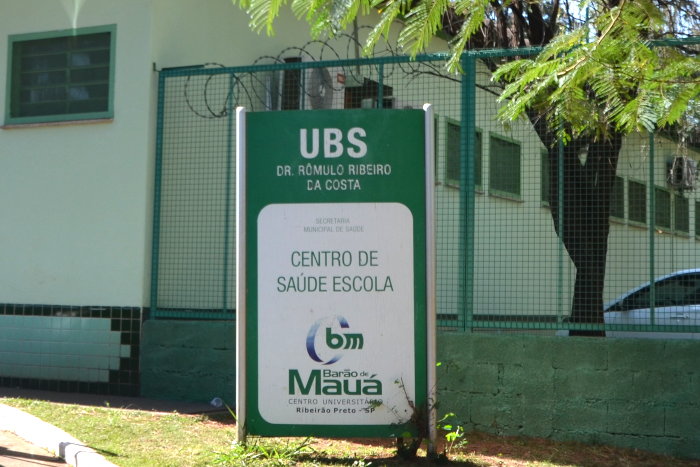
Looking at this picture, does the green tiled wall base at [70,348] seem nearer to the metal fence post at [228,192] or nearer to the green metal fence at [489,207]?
the green metal fence at [489,207]

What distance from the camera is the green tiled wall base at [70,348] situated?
29.9ft

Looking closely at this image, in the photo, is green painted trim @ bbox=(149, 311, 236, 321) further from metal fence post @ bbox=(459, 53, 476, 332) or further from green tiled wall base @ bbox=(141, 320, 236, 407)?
metal fence post @ bbox=(459, 53, 476, 332)

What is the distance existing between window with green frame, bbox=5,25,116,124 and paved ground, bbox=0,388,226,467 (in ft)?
10.4

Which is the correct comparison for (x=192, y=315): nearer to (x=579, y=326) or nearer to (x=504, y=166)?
(x=504, y=166)

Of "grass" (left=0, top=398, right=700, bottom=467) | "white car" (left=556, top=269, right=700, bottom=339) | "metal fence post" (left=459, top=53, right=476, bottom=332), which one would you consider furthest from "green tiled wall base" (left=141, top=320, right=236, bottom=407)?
"white car" (left=556, top=269, right=700, bottom=339)

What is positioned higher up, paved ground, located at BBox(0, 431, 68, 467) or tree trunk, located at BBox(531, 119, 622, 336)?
tree trunk, located at BBox(531, 119, 622, 336)

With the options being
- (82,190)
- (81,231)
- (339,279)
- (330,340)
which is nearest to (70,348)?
(81,231)

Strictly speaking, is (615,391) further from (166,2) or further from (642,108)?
(166,2)

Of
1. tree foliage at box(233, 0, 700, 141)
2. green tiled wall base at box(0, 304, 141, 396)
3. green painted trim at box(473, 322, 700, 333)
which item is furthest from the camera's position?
green tiled wall base at box(0, 304, 141, 396)

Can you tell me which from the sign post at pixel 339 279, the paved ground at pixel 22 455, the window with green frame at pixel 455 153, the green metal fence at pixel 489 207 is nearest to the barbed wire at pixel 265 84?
the green metal fence at pixel 489 207

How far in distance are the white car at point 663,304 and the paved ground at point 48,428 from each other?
4.07 m

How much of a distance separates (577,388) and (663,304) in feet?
3.49

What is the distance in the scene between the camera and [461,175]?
798cm

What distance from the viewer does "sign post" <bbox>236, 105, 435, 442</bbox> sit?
19.7 ft
